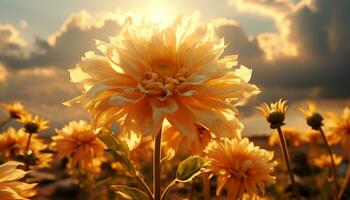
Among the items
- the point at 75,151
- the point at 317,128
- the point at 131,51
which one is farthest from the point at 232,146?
the point at 75,151

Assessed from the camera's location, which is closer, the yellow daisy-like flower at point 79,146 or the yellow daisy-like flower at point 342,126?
the yellow daisy-like flower at point 79,146

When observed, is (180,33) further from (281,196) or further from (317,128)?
(281,196)

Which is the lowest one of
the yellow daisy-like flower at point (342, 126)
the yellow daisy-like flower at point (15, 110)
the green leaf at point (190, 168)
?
the green leaf at point (190, 168)

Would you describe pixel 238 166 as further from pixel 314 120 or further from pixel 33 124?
pixel 33 124

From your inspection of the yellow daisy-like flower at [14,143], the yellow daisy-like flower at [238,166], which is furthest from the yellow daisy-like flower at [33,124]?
the yellow daisy-like flower at [238,166]

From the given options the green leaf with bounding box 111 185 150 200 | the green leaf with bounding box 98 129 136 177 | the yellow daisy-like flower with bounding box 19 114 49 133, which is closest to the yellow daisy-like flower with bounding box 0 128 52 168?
the yellow daisy-like flower with bounding box 19 114 49 133

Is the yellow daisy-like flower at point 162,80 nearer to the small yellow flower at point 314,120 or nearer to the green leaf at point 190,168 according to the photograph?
the green leaf at point 190,168

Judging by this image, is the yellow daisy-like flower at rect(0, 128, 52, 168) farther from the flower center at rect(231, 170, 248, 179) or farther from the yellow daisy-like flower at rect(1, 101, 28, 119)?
the flower center at rect(231, 170, 248, 179)
